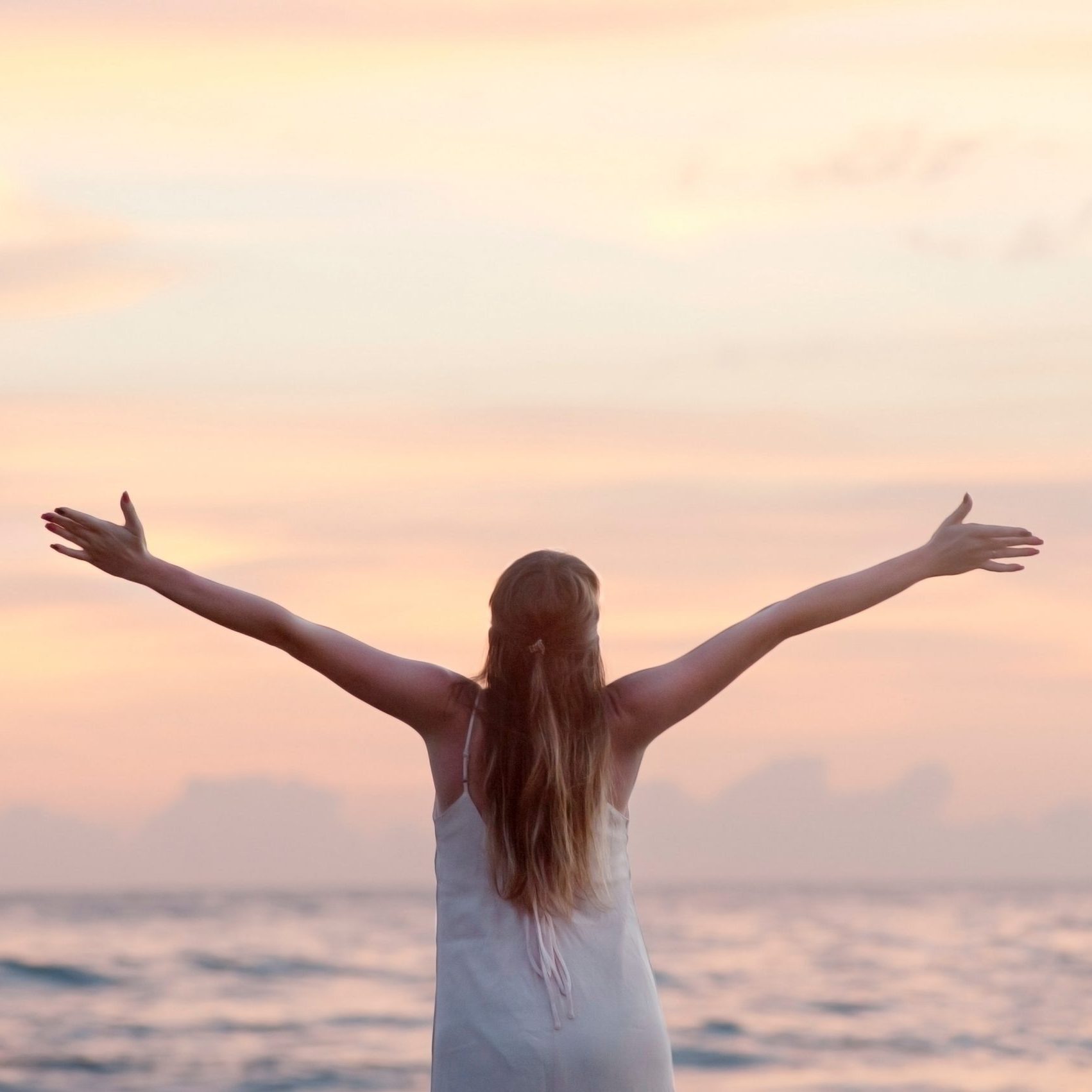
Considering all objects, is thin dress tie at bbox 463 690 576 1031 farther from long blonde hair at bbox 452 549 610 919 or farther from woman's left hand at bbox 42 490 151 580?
woman's left hand at bbox 42 490 151 580

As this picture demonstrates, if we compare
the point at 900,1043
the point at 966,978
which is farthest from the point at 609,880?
the point at 966,978

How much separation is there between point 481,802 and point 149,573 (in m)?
0.79

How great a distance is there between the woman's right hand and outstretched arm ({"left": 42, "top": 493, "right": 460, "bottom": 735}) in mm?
1130

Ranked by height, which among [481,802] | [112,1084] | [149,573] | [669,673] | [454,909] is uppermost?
[149,573]

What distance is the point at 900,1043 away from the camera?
1581cm

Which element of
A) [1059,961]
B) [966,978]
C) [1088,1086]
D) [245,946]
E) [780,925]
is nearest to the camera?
[1088,1086]

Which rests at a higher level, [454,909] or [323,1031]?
[454,909]

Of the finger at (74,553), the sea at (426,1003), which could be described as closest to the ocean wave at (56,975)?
the sea at (426,1003)

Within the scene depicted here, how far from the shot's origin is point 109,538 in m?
3.21

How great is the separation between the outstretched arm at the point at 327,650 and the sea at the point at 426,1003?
11.5 metres

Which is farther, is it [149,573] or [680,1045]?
[680,1045]

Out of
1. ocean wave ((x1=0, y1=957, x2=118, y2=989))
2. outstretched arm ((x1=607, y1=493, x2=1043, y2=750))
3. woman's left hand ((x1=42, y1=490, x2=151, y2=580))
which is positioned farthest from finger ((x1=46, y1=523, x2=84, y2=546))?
ocean wave ((x1=0, y1=957, x2=118, y2=989))

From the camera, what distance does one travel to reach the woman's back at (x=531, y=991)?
9.70 ft

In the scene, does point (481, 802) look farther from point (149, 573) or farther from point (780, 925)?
point (780, 925)
